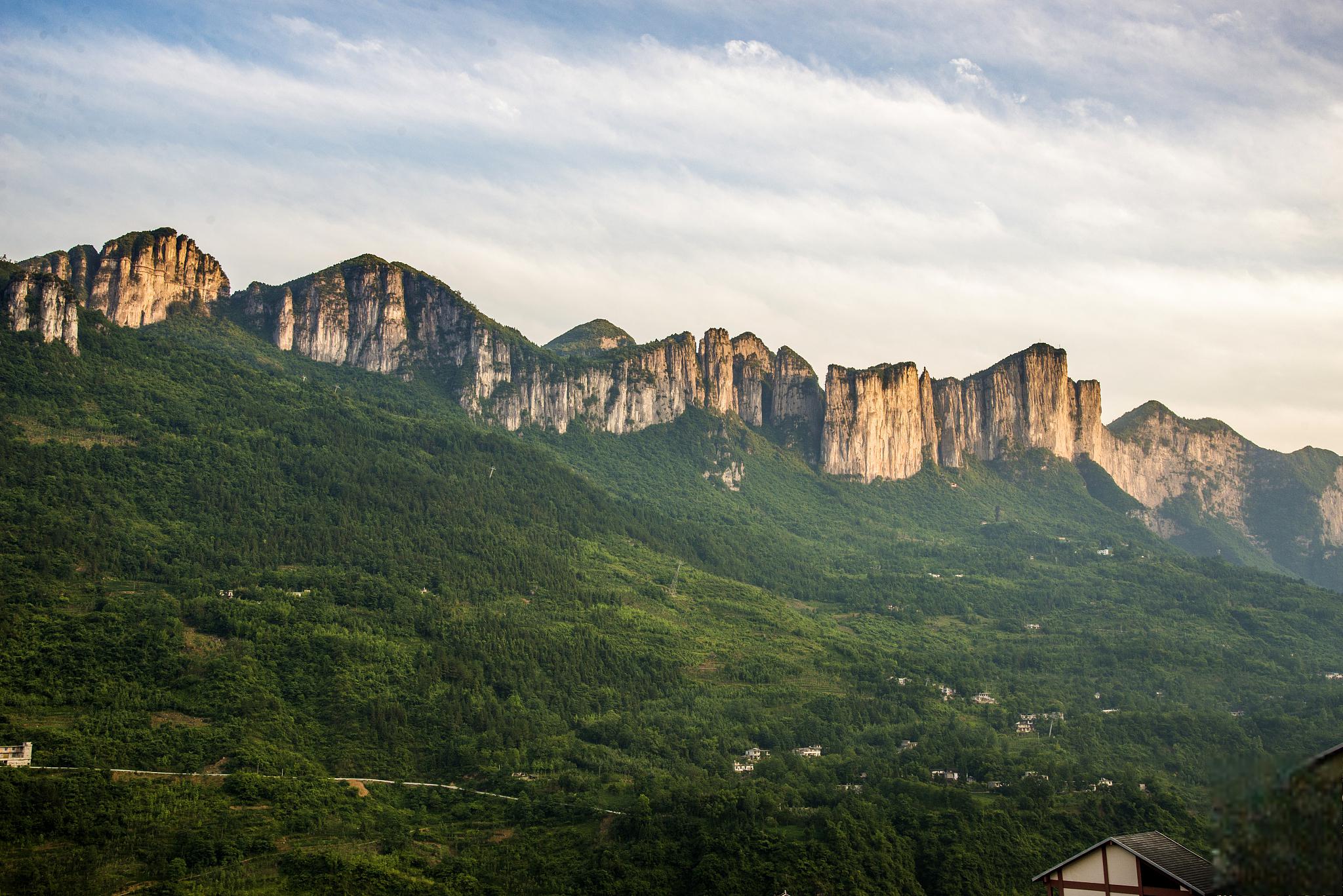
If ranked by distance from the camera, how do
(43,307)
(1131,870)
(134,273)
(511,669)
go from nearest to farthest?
1. (1131,870)
2. (511,669)
3. (43,307)
4. (134,273)

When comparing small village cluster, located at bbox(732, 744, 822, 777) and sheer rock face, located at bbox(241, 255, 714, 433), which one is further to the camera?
sheer rock face, located at bbox(241, 255, 714, 433)

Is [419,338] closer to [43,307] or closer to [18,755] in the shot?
[43,307]

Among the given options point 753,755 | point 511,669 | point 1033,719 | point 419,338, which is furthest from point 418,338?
point 1033,719

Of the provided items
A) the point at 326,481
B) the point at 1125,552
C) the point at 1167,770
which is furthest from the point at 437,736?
the point at 1125,552

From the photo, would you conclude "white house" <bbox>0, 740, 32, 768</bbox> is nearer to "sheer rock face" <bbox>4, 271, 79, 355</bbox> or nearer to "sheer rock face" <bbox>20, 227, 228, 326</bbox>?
"sheer rock face" <bbox>4, 271, 79, 355</bbox>

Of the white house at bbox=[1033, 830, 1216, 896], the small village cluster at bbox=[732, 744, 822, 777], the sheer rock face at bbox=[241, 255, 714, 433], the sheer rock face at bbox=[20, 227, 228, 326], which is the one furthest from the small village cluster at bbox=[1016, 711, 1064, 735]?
the sheer rock face at bbox=[20, 227, 228, 326]

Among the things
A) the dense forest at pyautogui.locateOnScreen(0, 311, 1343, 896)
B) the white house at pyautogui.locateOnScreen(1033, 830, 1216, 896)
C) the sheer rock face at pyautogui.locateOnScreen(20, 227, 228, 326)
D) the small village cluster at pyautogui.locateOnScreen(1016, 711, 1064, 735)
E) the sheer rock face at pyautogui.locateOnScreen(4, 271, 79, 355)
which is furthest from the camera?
the sheer rock face at pyautogui.locateOnScreen(20, 227, 228, 326)
